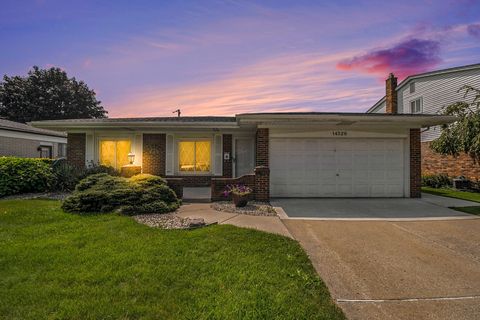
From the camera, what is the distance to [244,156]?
12.3 m

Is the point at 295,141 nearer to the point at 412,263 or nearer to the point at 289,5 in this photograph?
the point at 289,5

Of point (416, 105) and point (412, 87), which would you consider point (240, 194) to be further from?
point (412, 87)

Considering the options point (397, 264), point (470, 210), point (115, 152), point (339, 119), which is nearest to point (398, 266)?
point (397, 264)

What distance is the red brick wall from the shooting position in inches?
528

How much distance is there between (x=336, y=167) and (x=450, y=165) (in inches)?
368

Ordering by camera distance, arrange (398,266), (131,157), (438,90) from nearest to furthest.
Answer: (398,266), (131,157), (438,90)

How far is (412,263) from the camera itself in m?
3.92

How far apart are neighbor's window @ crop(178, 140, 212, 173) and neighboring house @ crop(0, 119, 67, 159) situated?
1156 cm

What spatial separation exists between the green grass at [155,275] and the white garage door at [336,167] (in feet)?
15.6

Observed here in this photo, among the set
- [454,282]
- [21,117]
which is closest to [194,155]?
[454,282]

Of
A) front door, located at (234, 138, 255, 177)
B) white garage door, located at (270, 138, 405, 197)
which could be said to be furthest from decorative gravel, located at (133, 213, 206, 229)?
front door, located at (234, 138, 255, 177)

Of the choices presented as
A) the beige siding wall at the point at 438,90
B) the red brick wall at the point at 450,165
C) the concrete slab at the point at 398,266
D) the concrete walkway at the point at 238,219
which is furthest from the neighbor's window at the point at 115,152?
the beige siding wall at the point at 438,90

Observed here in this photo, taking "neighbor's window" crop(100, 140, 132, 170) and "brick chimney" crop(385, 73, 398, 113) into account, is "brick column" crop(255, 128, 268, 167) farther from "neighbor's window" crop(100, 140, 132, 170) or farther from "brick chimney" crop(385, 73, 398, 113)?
"brick chimney" crop(385, 73, 398, 113)

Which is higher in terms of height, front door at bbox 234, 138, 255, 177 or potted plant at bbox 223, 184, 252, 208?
front door at bbox 234, 138, 255, 177
